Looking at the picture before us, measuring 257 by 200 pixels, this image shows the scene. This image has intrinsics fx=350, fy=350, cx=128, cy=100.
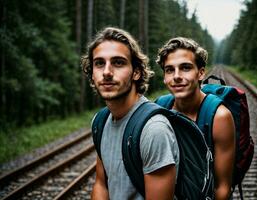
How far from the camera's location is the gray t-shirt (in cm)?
183

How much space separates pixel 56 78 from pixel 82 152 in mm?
13646

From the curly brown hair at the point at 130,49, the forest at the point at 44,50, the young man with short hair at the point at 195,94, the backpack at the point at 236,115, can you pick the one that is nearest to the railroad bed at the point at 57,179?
the forest at the point at 44,50

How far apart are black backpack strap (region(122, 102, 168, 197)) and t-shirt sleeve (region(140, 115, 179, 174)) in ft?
0.11

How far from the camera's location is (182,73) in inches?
109

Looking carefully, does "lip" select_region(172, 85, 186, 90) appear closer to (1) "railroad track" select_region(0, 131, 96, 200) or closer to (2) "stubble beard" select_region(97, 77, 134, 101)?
(2) "stubble beard" select_region(97, 77, 134, 101)

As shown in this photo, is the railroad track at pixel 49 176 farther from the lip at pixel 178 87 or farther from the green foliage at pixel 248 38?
the green foliage at pixel 248 38

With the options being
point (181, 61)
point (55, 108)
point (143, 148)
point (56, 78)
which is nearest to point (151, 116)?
point (143, 148)

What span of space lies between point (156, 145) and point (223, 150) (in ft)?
3.00

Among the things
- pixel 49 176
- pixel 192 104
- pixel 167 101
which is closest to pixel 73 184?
pixel 49 176

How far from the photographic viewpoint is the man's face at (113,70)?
82.5 inches

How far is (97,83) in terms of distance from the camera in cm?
215

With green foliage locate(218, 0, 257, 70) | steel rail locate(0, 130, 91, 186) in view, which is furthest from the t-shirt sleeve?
green foliage locate(218, 0, 257, 70)

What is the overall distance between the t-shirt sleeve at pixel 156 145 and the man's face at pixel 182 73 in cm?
95

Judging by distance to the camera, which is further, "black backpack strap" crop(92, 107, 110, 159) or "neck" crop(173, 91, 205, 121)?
"neck" crop(173, 91, 205, 121)
